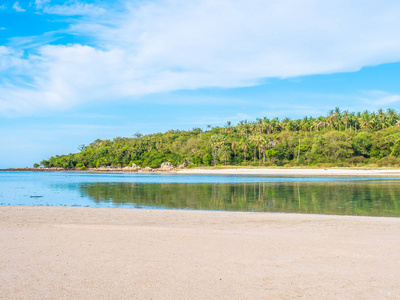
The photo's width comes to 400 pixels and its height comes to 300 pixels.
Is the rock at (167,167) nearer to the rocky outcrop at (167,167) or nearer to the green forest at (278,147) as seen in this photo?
the rocky outcrop at (167,167)

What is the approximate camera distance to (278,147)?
115m

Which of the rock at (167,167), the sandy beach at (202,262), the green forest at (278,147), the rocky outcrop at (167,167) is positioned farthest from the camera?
the rock at (167,167)

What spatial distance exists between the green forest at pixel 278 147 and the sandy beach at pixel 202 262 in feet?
261

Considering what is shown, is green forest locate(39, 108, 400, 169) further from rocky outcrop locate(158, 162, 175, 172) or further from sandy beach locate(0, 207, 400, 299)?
sandy beach locate(0, 207, 400, 299)

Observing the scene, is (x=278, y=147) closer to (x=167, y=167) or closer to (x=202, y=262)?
(x=167, y=167)

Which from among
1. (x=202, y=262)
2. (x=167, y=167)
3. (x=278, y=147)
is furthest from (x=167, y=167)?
(x=202, y=262)

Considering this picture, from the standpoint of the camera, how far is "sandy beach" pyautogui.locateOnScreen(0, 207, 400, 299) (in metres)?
5.86

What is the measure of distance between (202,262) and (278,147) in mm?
111111

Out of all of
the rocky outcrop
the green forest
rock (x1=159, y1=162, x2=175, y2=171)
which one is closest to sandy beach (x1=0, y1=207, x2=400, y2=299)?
the green forest

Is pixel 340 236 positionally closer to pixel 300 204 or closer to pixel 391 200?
pixel 300 204

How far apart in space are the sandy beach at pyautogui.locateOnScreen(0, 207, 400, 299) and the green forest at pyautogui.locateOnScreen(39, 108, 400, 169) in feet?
261

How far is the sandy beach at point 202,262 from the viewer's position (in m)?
5.86

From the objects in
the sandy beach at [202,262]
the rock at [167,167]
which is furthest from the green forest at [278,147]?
the sandy beach at [202,262]

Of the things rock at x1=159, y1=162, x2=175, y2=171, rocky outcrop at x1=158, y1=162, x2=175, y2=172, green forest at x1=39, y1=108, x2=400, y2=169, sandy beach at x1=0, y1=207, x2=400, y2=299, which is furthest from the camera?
rock at x1=159, y1=162, x2=175, y2=171
